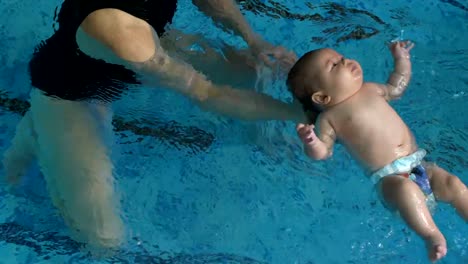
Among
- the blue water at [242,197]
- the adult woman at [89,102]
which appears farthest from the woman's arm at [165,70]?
the blue water at [242,197]

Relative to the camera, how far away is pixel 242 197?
2.47 m

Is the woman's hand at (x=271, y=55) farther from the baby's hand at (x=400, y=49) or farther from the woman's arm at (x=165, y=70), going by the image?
the baby's hand at (x=400, y=49)

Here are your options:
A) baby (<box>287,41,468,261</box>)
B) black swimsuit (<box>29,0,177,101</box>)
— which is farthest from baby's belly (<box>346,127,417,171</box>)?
black swimsuit (<box>29,0,177,101</box>)

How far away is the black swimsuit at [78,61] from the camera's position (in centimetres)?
207

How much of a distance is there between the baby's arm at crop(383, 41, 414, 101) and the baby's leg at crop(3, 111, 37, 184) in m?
1.15

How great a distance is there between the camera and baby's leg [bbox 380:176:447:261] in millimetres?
1998

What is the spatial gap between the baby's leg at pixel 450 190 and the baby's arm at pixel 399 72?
0.34 m

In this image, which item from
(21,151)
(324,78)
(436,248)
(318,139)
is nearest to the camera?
(436,248)

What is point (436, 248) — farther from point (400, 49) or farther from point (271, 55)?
point (271, 55)

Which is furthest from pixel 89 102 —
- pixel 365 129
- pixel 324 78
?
pixel 365 129

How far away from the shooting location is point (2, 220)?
8.02 feet

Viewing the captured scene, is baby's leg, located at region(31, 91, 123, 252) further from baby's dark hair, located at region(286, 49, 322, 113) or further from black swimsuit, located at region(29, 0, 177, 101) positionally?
baby's dark hair, located at region(286, 49, 322, 113)

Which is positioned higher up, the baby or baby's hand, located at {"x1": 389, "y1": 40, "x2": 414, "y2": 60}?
baby's hand, located at {"x1": 389, "y1": 40, "x2": 414, "y2": 60}

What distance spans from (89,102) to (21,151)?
34cm
